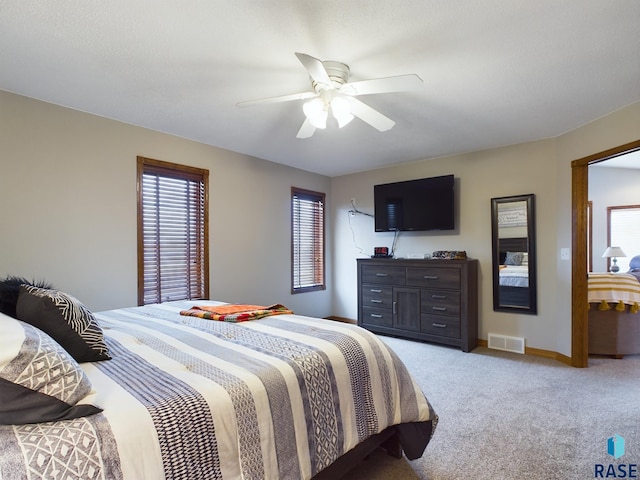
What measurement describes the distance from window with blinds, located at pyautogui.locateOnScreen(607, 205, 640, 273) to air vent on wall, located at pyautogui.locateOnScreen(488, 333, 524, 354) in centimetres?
355

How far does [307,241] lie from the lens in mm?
5195

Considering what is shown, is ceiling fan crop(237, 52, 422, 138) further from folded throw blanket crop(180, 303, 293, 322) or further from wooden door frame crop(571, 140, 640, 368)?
wooden door frame crop(571, 140, 640, 368)

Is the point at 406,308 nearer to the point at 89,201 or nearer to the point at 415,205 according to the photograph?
the point at 415,205

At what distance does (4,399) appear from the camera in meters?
0.87

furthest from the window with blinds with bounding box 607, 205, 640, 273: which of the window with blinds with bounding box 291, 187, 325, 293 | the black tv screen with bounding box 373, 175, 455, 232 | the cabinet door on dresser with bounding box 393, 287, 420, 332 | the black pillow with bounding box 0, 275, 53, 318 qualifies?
the black pillow with bounding box 0, 275, 53, 318

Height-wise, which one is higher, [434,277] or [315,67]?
[315,67]

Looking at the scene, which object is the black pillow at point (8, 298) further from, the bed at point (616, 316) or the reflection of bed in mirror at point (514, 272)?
the bed at point (616, 316)

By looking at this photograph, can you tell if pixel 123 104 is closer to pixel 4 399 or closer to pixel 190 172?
pixel 190 172

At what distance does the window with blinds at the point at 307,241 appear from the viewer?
4953 mm

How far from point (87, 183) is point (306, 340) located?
2.52 metres

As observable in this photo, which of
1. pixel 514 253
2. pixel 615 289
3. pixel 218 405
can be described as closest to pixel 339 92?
pixel 218 405

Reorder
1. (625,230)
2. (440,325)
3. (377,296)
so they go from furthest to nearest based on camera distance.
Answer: (625,230), (377,296), (440,325)

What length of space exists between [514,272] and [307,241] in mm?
2795

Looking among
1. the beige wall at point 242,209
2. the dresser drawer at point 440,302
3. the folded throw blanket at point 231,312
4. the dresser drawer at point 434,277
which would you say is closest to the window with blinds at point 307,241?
the beige wall at point 242,209
